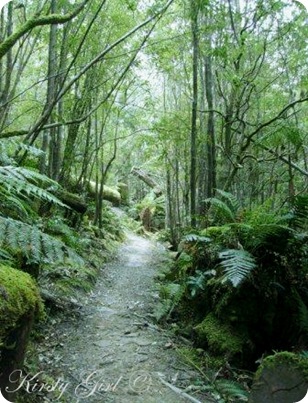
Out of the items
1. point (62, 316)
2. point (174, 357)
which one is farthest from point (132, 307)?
point (174, 357)

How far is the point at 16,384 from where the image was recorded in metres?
1.89

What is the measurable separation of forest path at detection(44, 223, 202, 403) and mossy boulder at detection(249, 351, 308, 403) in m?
0.60

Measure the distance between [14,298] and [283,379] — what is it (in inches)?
55.4

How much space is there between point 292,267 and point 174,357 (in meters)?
1.32

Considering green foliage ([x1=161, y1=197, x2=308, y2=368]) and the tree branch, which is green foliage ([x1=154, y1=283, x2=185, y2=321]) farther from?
the tree branch

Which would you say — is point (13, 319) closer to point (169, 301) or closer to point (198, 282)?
point (198, 282)

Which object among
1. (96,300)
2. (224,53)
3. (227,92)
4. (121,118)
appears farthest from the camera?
(121,118)

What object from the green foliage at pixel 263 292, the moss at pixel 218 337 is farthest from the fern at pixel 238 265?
the moss at pixel 218 337

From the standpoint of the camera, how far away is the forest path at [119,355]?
2.18 metres

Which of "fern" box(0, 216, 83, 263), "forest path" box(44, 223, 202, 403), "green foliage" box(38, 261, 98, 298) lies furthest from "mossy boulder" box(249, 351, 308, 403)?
"green foliage" box(38, 261, 98, 298)

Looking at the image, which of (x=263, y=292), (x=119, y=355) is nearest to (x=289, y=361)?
(x=119, y=355)

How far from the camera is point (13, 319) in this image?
178cm

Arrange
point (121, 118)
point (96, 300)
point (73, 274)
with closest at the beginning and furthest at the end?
1. point (96, 300)
2. point (73, 274)
3. point (121, 118)

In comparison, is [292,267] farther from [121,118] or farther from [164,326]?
[121,118]
